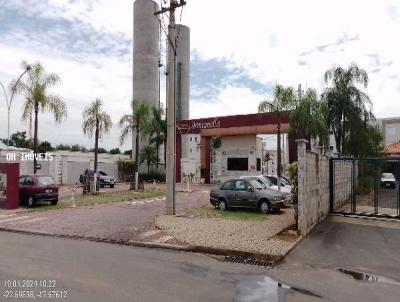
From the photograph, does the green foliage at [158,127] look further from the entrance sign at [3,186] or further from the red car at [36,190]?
the entrance sign at [3,186]

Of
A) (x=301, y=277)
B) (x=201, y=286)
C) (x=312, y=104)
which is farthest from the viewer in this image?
(x=312, y=104)

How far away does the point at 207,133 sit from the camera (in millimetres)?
43312

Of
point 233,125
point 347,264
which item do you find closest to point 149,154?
point 233,125

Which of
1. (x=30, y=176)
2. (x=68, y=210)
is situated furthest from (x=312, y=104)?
(x=30, y=176)

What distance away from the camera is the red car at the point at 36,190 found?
21156 millimetres

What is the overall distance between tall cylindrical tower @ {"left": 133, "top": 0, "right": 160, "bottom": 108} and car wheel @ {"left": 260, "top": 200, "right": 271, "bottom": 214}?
43907mm

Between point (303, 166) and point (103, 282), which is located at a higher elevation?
point (303, 166)

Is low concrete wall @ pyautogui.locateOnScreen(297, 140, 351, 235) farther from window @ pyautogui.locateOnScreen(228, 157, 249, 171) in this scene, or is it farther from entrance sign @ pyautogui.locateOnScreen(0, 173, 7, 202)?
window @ pyautogui.locateOnScreen(228, 157, 249, 171)

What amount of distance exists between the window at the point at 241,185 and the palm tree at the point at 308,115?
21.4 feet

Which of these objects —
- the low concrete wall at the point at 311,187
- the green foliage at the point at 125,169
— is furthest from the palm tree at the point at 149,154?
the low concrete wall at the point at 311,187

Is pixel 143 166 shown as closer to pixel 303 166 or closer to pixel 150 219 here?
pixel 150 219

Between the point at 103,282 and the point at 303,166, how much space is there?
288 inches

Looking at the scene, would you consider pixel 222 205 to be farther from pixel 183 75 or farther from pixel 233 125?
pixel 183 75

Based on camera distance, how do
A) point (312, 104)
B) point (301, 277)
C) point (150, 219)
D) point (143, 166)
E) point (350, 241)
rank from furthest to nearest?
point (143, 166) < point (312, 104) < point (150, 219) < point (350, 241) < point (301, 277)
